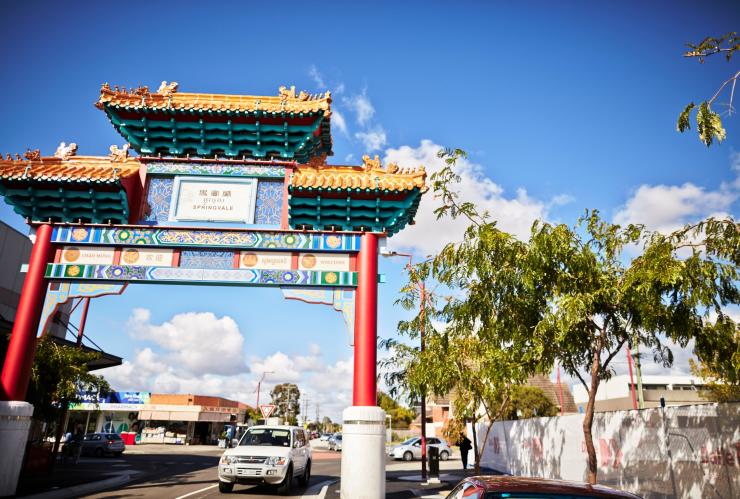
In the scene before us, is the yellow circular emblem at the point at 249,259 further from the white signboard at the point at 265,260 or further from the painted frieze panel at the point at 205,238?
the painted frieze panel at the point at 205,238

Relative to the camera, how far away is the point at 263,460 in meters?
12.1

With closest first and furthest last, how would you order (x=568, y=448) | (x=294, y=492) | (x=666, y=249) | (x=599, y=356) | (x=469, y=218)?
1. (x=666, y=249)
2. (x=599, y=356)
3. (x=469, y=218)
4. (x=294, y=492)
5. (x=568, y=448)

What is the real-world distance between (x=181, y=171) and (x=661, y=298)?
37.8 ft

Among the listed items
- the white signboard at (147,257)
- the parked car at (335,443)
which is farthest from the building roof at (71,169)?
the parked car at (335,443)

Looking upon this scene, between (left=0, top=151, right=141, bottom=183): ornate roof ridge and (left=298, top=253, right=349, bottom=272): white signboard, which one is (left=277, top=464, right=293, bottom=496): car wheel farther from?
(left=0, top=151, right=141, bottom=183): ornate roof ridge

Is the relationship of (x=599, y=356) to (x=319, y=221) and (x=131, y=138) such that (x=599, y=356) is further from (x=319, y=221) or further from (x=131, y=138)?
(x=131, y=138)

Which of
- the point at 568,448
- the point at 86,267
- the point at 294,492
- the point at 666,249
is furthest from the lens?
the point at 568,448

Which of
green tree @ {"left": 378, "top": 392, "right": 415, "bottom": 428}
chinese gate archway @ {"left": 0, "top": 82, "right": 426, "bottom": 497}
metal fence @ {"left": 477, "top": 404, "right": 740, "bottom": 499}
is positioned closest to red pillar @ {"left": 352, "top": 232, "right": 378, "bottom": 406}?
chinese gate archway @ {"left": 0, "top": 82, "right": 426, "bottom": 497}

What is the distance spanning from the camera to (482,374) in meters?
10.3

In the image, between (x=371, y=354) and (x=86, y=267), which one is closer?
(x=371, y=354)

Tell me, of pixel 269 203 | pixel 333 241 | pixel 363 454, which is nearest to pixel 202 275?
pixel 269 203

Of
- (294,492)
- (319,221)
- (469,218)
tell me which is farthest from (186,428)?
(469,218)

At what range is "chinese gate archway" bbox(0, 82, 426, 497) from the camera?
40.1ft

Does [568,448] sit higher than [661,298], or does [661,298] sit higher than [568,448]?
[661,298]
